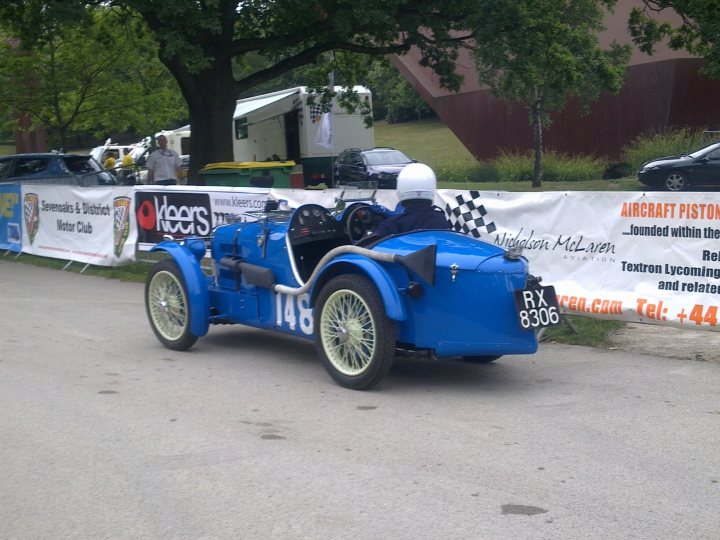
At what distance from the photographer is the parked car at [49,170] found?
22.3 metres

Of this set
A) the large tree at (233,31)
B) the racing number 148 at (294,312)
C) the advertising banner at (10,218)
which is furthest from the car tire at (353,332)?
the advertising banner at (10,218)

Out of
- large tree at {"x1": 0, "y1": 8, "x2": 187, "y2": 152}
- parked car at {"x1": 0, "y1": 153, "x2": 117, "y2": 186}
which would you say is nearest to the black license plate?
parked car at {"x1": 0, "y1": 153, "x2": 117, "y2": 186}

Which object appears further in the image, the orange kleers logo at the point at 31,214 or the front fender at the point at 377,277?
the orange kleers logo at the point at 31,214

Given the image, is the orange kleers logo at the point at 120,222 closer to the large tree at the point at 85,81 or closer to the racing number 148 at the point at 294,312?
the racing number 148 at the point at 294,312

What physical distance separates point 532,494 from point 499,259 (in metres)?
2.33

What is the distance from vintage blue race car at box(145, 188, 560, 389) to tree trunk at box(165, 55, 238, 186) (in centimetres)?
1129

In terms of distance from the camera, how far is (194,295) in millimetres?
8562

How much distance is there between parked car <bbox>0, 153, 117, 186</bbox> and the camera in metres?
22.3

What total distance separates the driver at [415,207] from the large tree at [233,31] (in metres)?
10.4

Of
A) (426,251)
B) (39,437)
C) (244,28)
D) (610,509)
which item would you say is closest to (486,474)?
(610,509)

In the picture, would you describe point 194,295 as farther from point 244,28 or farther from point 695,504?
point 244,28

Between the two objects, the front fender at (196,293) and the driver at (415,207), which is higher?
the driver at (415,207)

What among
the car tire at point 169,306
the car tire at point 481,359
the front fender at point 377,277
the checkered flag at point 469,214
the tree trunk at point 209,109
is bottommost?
the car tire at point 481,359

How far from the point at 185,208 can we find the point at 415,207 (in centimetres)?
665
